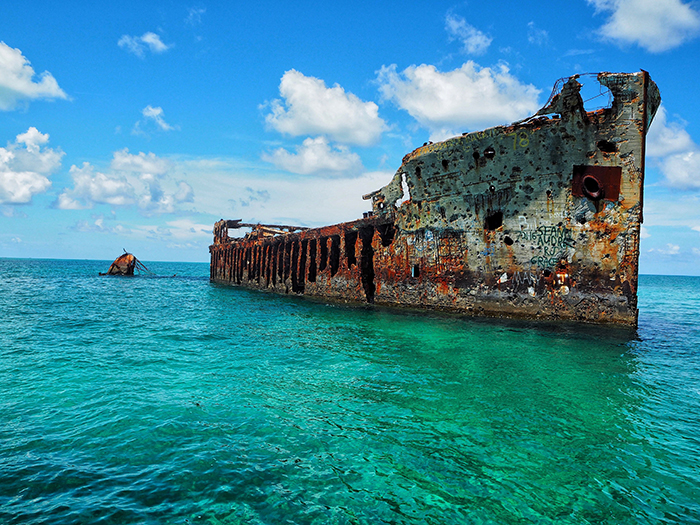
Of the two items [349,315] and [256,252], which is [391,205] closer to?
[349,315]

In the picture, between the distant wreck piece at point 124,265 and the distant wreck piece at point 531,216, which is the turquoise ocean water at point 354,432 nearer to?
the distant wreck piece at point 531,216

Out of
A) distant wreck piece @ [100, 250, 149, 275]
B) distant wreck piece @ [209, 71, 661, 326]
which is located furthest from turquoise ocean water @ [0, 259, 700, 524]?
distant wreck piece @ [100, 250, 149, 275]

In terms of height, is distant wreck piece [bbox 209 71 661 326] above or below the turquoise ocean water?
above

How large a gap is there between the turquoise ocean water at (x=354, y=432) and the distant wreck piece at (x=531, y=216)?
4.59 feet

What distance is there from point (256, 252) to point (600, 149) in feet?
57.4

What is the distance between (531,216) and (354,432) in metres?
7.20

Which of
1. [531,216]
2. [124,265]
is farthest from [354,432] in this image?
[124,265]

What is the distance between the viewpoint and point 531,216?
9258 mm

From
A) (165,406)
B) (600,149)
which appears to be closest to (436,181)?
(600,149)

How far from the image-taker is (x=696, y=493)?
9.71ft

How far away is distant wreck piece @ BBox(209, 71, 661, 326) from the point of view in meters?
8.32

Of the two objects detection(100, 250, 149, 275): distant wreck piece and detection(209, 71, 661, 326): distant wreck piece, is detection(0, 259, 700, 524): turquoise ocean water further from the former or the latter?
detection(100, 250, 149, 275): distant wreck piece

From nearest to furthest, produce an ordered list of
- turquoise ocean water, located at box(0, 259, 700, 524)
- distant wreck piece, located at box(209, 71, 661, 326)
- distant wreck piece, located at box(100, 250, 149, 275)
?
turquoise ocean water, located at box(0, 259, 700, 524) < distant wreck piece, located at box(209, 71, 661, 326) < distant wreck piece, located at box(100, 250, 149, 275)

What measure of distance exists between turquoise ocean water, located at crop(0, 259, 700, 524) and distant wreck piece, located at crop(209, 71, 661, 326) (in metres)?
1.40
